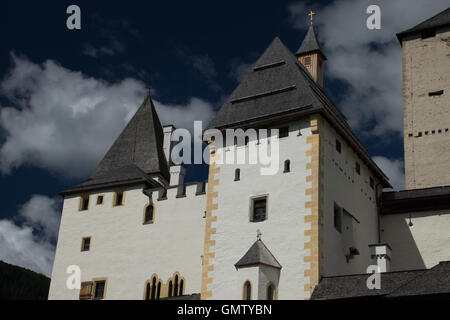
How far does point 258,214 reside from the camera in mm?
28438

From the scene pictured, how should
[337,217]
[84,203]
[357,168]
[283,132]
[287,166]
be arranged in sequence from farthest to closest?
[84,203] < [357,168] < [283,132] < [337,217] < [287,166]

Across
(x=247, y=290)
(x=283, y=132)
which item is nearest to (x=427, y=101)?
(x=283, y=132)

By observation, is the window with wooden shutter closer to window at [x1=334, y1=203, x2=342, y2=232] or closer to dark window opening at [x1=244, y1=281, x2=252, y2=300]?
dark window opening at [x1=244, y1=281, x2=252, y2=300]

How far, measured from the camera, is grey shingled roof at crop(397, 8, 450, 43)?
49100 millimetres

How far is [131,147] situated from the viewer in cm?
4103

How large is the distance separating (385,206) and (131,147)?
1489 centimetres

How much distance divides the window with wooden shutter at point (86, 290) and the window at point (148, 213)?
13.6 feet

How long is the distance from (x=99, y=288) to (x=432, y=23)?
2926 cm

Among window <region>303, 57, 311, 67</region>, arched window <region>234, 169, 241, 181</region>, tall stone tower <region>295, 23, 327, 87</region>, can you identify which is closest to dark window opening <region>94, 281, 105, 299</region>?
arched window <region>234, 169, 241, 181</region>

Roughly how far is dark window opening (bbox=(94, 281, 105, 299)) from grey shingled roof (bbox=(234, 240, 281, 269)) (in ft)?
36.2

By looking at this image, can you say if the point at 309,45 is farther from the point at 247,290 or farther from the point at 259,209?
the point at 247,290

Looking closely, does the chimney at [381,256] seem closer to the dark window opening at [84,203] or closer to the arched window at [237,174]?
the arched window at [237,174]
